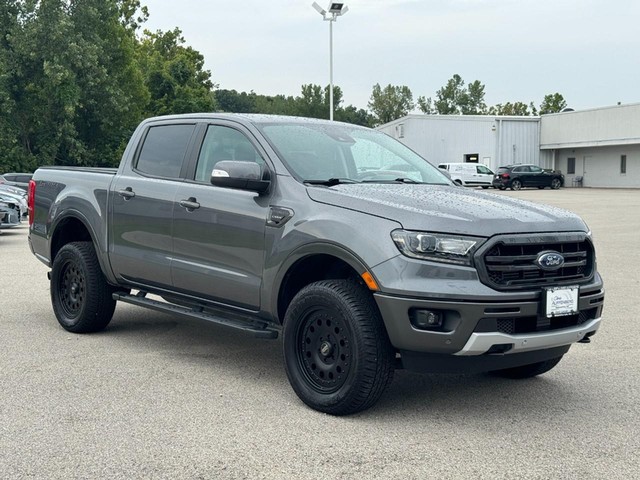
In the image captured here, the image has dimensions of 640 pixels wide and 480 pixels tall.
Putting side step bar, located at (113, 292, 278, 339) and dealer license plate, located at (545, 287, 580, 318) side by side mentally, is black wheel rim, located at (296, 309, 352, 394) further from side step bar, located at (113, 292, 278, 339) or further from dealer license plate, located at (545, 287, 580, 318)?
dealer license plate, located at (545, 287, 580, 318)

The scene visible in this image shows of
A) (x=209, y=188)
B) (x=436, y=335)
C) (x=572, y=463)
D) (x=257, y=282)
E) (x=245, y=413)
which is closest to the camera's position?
(x=572, y=463)

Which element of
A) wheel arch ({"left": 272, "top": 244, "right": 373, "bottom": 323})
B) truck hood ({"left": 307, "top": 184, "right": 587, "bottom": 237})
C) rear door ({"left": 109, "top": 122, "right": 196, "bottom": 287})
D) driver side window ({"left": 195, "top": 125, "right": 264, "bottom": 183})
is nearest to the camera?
truck hood ({"left": 307, "top": 184, "right": 587, "bottom": 237})

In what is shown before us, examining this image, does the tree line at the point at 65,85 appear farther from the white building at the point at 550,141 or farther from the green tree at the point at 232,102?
the green tree at the point at 232,102

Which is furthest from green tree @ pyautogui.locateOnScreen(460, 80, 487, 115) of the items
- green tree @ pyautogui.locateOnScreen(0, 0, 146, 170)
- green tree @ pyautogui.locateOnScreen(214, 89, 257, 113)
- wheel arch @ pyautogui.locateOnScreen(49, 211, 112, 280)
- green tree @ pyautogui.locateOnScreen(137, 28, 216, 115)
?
wheel arch @ pyautogui.locateOnScreen(49, 211, 112, 280)

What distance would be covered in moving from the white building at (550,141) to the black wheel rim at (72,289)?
151ft

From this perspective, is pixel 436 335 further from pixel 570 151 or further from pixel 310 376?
pixel 570 151

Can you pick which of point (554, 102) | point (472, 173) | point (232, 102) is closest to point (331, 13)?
point (472, 173)

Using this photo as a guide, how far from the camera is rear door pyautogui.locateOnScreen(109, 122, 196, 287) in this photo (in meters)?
6.16

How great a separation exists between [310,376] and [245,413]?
1.50 ft

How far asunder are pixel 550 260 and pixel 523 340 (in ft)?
1.67

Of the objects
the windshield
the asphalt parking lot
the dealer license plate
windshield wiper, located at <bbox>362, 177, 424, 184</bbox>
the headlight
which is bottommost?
the asphalt parking lot

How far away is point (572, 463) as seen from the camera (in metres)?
4.07

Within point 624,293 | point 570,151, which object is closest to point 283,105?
point 570,151

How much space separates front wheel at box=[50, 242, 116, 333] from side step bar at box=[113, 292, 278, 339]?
1.21 ft
